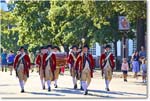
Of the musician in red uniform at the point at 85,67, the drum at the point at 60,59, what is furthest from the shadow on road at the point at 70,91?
the drum at the point at 60,59

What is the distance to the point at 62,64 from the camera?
A: 18.5 metres

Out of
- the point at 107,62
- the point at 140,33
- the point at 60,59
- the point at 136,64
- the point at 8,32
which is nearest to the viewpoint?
the point at 107,62

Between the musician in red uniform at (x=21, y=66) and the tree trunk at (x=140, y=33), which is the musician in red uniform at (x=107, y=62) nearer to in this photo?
the musician in red uniform at (x=21, y=66)

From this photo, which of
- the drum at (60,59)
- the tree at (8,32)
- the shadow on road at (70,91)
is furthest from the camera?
the tree at (8,32)

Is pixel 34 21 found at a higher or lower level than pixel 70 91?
higher

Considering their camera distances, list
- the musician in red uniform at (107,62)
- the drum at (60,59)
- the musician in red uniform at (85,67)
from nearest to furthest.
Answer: the musician in red uniform at (85,67) < the musician in red uniform at (107,62) < the drum at (60,59)

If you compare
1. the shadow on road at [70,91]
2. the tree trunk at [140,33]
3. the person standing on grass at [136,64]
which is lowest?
the shadow on road at [70,91]

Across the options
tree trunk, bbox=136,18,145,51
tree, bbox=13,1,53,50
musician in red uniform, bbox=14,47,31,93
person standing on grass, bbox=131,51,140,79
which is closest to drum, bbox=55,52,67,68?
musician in red uniform, bbox=14,47,31,93

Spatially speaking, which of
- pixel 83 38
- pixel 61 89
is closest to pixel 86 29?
pixel 83 38

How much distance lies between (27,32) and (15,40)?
1574cm

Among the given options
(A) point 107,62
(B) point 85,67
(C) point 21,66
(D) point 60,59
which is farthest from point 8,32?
(B) point 85,67

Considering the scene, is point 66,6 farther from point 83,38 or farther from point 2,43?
point 2,43

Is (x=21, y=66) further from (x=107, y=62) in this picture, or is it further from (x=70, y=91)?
(x=107, y=62)

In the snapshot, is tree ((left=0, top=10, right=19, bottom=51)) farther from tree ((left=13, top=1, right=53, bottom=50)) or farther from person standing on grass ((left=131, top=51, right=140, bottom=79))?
person standing on grass ((left=131, top=51, right=140, bottom=79))
